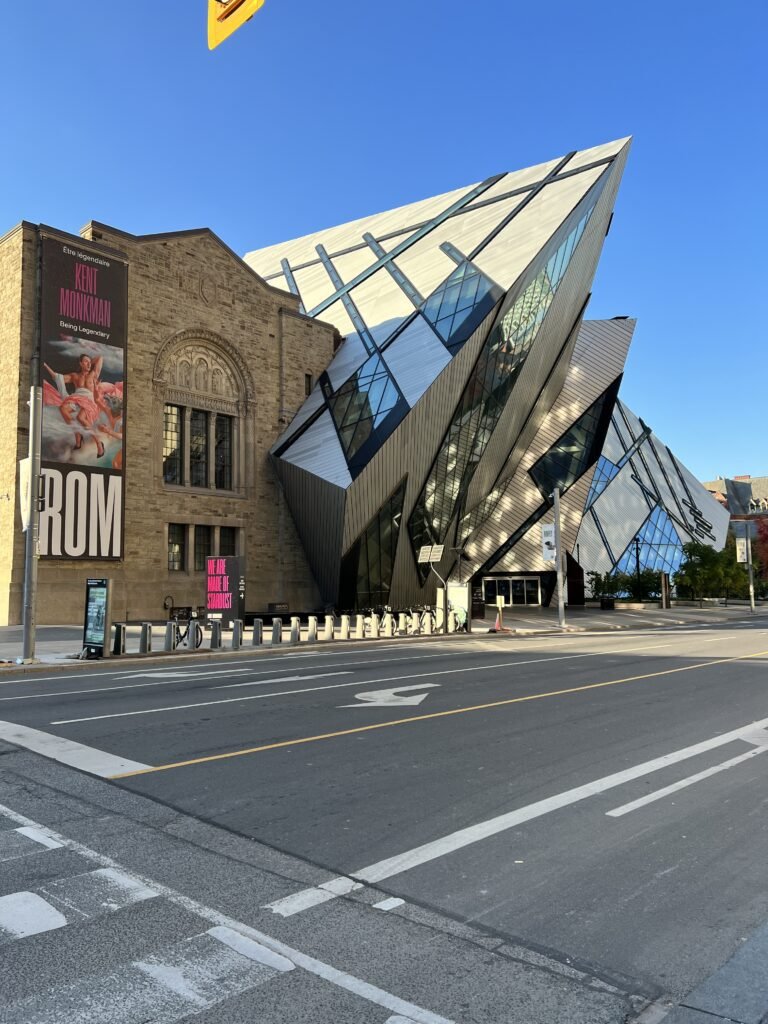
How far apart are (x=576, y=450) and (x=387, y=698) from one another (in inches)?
1812

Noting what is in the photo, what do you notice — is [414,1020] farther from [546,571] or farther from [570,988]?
[546,571]

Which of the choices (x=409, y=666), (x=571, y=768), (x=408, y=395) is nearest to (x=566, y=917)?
(x=571, y=768)

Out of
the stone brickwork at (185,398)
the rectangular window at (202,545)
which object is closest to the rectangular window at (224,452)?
the stone brickwork at (185,398)

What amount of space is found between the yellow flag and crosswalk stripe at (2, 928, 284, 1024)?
28.7 ft

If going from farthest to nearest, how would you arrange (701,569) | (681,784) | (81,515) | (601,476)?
(601,476) < (701,569) < (81,515) < (681,784)

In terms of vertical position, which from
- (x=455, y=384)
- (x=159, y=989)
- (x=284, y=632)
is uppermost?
(x=455, y=384)

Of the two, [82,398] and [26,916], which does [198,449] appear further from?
[26,916]

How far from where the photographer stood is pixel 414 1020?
306 centimetres

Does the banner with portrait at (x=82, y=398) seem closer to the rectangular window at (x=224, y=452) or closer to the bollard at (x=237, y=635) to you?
the rectangular window at (x=224, y=452)

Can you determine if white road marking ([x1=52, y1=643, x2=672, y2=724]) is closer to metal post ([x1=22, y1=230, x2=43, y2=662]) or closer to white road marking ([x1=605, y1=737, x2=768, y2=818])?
white road marking ([x1=605, y1=737, x2=768, y2=818])

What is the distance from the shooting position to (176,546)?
1353 inches

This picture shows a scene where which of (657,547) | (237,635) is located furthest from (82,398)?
(657,547)

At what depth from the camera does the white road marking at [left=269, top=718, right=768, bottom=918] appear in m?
4.57

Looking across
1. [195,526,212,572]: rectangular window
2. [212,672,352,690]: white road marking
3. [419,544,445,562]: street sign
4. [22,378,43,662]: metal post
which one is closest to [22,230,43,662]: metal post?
[22,378,43,662]: metal post
